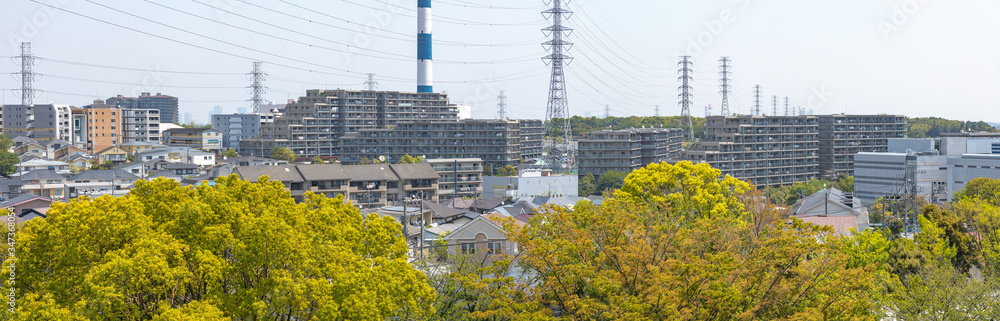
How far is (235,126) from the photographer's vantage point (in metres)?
94.1

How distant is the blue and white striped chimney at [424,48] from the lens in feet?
243

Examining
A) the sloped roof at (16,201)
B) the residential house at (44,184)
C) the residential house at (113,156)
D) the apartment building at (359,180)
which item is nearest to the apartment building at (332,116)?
the residential house at (113,156)

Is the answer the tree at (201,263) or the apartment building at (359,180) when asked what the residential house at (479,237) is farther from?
the apartment building at (359,180)

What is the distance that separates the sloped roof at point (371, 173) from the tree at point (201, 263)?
97.2ft

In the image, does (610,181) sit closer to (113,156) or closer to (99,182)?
(99,182)

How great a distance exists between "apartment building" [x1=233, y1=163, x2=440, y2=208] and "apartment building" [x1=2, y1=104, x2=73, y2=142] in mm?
41435

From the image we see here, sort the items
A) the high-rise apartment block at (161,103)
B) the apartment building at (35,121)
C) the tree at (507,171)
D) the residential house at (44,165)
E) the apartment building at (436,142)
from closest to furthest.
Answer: the residential house at (44,165) < the tree at (507,171) < the apartment building at (436,142) < the apartment building at (35,121) < the high-rise apartment block at (161,103)

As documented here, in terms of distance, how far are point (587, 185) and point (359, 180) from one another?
17382 mm

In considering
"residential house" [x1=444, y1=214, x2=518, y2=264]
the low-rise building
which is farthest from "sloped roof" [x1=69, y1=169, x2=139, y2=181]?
"residential house" [x1=444, y1=214, x2=518, y2=264]

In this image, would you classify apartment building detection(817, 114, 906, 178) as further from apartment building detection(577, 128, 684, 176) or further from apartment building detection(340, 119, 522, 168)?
apartment building detection(340, 119, 522, 168)

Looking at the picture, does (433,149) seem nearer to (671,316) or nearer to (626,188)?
(626,188)

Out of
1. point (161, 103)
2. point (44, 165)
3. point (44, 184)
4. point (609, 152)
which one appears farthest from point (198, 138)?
point (161, 103)

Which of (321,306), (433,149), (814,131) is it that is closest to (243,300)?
(321,306)

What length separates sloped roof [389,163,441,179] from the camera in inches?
1721
